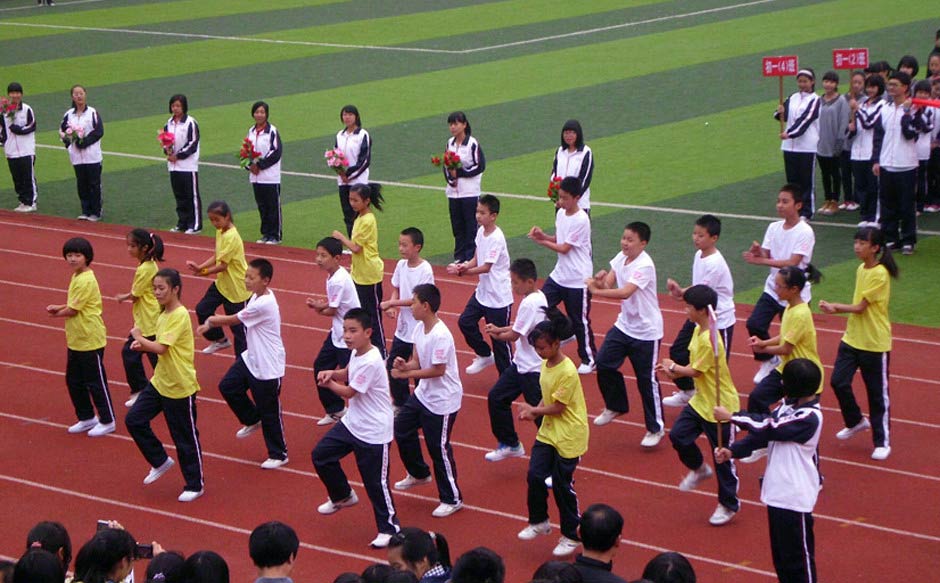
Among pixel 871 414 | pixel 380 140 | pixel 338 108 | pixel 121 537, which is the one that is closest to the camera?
pixel 121 537

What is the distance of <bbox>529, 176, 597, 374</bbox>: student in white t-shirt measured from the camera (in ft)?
42.4

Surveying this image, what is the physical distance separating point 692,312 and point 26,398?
695 centimetres

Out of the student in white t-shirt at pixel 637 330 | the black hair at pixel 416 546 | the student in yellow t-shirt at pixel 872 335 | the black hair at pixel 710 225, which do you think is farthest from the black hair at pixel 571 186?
the black hair at pixel 416 546

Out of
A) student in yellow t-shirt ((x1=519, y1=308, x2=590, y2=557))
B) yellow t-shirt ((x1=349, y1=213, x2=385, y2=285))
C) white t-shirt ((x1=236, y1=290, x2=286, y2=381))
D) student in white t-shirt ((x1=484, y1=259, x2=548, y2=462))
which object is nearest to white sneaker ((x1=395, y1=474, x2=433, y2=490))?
student in white t-shirt ((x1=484, y1=259, x2=548, y2=462))

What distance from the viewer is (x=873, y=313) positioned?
10844 millimetres

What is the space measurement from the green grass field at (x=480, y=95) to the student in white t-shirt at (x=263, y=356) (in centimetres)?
A: 640

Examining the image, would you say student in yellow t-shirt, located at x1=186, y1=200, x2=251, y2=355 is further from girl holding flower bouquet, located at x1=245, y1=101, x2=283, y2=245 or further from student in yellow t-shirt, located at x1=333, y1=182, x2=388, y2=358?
girl holding flower bouquet, located at x1=245, y1=101, x2=283, y2=245

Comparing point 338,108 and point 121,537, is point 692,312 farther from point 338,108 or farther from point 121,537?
point 338,108

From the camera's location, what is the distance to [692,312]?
32.6 feet

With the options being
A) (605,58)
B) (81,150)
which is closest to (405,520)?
(81,150)

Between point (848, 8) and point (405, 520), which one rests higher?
point (848, 8)

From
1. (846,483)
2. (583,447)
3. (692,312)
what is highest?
(692,312)

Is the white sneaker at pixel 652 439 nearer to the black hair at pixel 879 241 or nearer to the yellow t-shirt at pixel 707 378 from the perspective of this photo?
the yellow t-shirt at pixel 707 378

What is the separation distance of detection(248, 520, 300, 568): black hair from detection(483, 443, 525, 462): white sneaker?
4.51m
